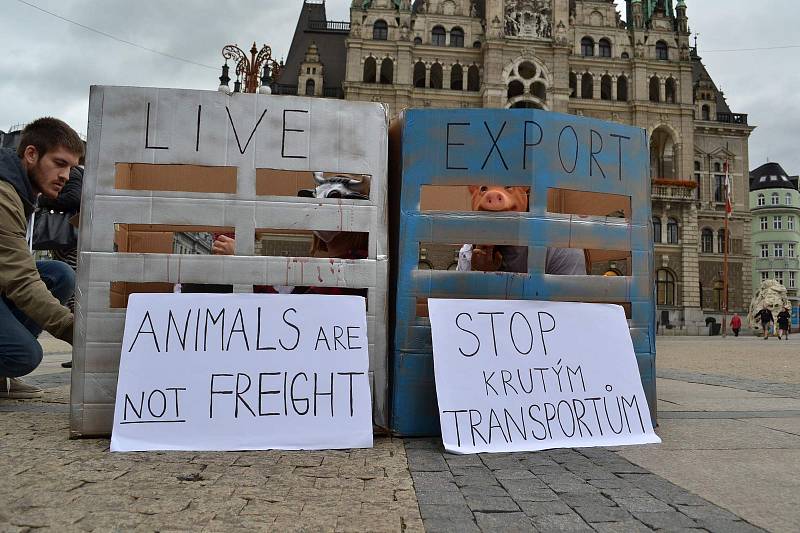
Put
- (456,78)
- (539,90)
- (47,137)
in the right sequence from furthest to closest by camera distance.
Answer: (456,78)
(539,90)
(47,137)

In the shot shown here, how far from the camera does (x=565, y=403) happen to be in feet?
9.36

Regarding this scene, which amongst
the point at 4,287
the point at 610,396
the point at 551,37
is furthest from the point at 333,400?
the point at 551,37

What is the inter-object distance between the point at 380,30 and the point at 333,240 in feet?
114

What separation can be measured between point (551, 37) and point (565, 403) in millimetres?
36089

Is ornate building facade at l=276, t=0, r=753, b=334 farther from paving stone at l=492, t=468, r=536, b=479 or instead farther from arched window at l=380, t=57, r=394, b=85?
paving stone at l=492, t=468, r=536, b=479

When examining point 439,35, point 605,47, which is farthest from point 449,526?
point 605,47

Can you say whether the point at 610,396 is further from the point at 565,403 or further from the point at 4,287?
the point at 4,287

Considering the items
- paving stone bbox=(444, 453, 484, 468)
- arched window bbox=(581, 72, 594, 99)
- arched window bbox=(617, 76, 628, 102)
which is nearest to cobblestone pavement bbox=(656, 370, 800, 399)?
paving stone bbox=(444, 453, 484, 468)

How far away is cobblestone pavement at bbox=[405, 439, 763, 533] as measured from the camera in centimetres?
175

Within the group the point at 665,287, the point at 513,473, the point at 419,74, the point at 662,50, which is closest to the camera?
the point at 513,473

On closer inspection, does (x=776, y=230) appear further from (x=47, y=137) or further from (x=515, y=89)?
(x=47, y=137)

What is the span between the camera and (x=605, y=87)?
119 ft

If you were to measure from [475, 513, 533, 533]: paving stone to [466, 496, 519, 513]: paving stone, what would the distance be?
45 millimetres

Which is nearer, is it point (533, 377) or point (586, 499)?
point (586, 499)
